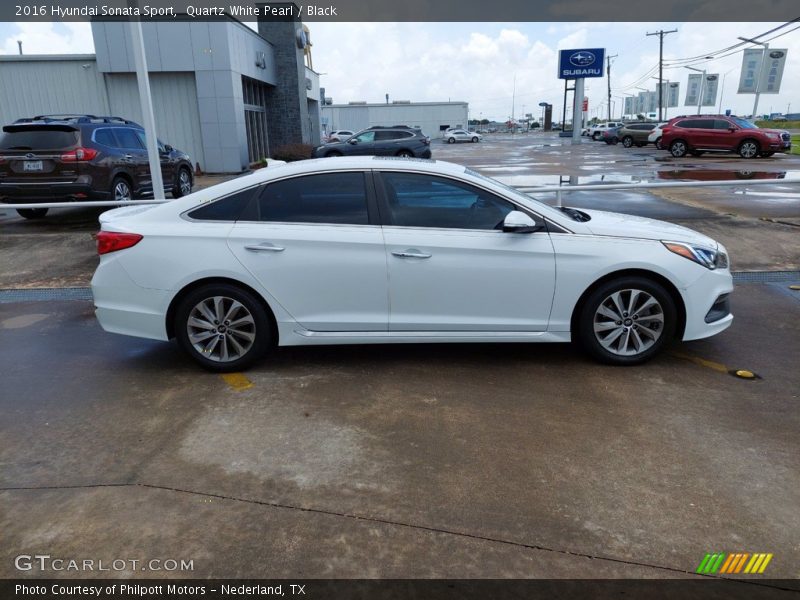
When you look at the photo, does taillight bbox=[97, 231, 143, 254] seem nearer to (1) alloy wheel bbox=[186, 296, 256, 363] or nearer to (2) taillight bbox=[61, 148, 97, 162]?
(1) alloy wheel bbox=[186, 296, 256, 363]

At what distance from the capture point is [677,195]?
44.7 feet

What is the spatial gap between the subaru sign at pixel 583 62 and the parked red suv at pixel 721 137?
59.9 ft

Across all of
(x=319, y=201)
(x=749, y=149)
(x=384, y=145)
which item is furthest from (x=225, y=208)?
(x=749, y=149)

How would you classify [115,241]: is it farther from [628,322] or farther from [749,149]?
[749,149]

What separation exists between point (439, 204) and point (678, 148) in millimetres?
27008

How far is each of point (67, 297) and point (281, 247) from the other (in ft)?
12.3

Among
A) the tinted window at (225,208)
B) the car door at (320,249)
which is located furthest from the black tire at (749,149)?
the tinted window at (225,208)

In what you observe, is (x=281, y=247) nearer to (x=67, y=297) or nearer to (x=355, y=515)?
(x=355, y=515)

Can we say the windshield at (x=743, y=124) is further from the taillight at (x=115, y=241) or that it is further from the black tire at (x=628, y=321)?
the taillight at (x=115, y=241)

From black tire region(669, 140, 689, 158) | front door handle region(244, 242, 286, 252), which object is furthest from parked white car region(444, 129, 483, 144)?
front door handle region(244, 242, 286, 252)

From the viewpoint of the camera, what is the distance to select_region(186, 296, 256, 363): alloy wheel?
460 cm

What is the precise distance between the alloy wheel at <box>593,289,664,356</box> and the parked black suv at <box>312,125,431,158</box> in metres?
19.9

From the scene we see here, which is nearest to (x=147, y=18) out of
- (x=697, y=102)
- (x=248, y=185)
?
(x=248, y=185)

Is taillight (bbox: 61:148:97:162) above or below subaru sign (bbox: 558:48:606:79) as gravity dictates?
below
